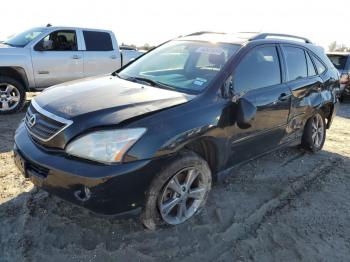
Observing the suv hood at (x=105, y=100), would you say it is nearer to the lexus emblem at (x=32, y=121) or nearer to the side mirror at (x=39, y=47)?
the lexus emblem at (x=32, y=121)

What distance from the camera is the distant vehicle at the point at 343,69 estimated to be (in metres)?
10.9

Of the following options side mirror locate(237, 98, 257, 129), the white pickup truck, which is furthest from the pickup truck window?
side mirror locate(237, 98, 257, 129)

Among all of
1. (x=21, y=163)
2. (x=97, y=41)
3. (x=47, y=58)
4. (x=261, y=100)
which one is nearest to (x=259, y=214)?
(x=261, y=100)

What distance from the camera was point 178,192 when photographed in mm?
3252

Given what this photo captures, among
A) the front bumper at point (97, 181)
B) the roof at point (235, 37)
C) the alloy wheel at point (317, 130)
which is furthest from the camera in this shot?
the alloy wheel at point (317, 130)

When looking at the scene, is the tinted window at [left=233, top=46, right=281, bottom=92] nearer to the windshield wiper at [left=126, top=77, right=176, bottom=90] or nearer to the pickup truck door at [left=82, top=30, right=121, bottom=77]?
the windshield wiper at [left=126, top=77, right=176, bottom=90]

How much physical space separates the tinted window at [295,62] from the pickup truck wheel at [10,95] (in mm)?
5259

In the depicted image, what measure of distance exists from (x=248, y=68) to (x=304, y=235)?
1.72 meters

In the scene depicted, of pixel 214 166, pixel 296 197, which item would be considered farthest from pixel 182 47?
pixel 296 197

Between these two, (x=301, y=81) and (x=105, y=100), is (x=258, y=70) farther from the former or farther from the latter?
(x=105, y=100)

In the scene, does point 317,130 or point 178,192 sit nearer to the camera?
point 178,192

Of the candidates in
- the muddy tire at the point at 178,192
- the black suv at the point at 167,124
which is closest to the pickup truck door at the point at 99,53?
the black suv at the point at 167,124

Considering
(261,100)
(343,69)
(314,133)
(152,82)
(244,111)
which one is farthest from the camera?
(343,69)

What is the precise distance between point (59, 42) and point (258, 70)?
5.36m
